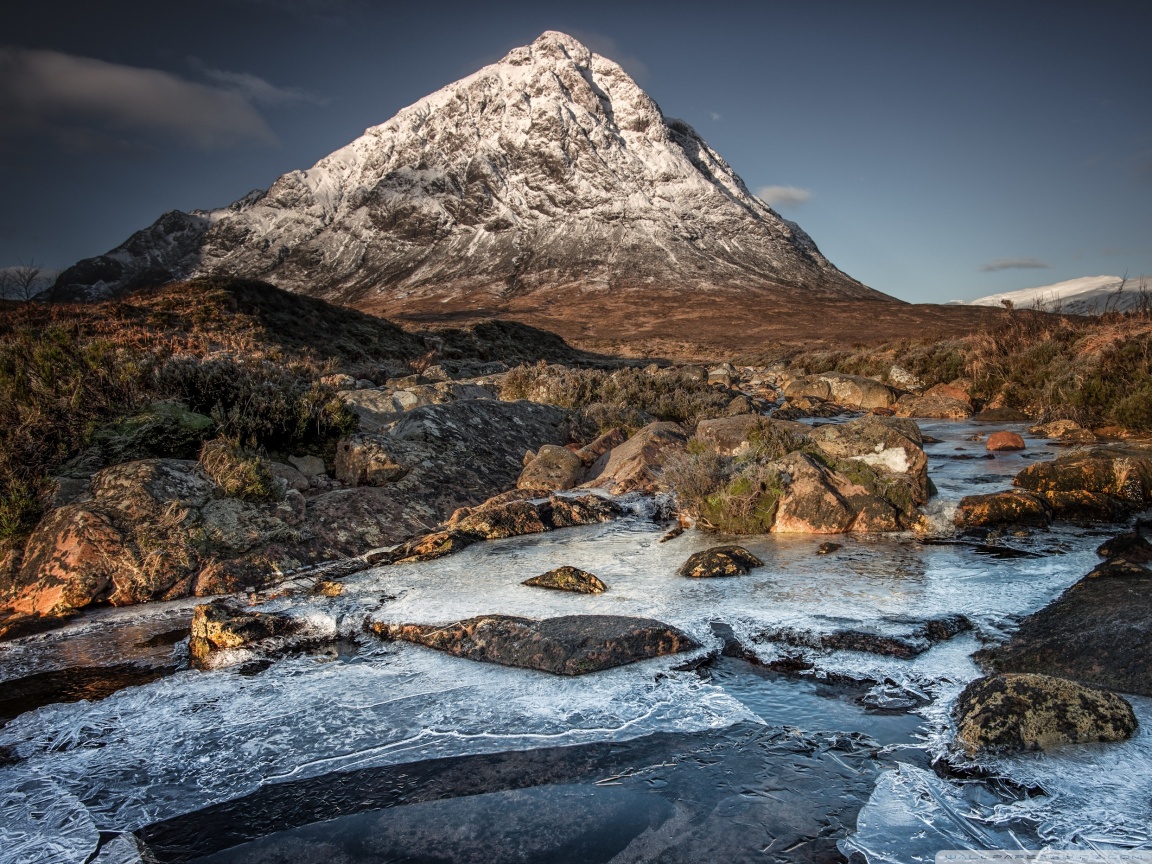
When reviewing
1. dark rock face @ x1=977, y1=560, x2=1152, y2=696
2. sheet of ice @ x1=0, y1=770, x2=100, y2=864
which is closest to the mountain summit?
dark rock face @ x1=977, y1=560, x2=1152, y2=696

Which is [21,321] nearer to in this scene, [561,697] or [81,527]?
[81,527]

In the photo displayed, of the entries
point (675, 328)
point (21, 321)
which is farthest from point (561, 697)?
point (675, 328)

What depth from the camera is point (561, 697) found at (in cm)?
391

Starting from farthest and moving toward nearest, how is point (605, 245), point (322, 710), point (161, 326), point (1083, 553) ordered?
1. point (605, 245)
2. point (161, 326)
3. point (1083, 553)
4. point (322, 710)

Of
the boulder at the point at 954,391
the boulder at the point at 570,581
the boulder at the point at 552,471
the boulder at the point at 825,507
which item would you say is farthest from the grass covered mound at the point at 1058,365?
the boulder at the point at 570,581

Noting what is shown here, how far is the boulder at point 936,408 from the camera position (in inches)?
670

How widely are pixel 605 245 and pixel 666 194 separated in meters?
24.6

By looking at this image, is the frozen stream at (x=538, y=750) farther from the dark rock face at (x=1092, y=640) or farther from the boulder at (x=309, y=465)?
the boulder at (x=309, y=465)

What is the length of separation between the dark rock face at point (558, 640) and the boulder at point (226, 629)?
907 mm

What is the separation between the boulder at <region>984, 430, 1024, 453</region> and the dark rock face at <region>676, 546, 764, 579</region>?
760cm

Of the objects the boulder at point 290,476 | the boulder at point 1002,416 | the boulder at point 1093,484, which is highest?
the boulder at point 1002,416

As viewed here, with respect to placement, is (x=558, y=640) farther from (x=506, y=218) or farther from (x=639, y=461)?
(x=506, y=218)

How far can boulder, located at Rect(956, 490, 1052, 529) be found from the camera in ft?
23.4

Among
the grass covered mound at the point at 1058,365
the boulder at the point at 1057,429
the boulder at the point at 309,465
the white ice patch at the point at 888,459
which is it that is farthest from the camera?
the grass covered mound at the point at 1058,365
